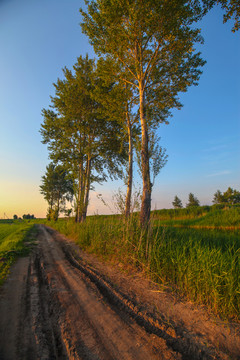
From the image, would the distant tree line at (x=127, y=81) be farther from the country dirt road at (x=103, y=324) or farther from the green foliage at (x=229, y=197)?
the green foliage at (x=229, y=197)

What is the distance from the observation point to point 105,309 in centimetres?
239

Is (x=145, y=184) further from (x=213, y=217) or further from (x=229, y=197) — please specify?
(x=229, y=197)

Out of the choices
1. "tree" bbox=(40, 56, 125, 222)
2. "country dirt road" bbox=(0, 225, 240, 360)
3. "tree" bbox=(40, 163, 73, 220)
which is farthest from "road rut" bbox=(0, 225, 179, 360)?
"tree" bbox=(40, 163, 73, 220)

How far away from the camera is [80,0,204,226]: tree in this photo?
6539mm

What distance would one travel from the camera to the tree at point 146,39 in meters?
6.54

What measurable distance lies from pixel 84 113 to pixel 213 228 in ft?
47.2

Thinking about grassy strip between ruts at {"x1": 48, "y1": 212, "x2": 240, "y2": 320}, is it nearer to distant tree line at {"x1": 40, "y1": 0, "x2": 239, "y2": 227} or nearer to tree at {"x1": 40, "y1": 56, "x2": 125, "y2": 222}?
distant tree line at {"x1": 40, "y1": 0, "x2": 239, "y2": 227}

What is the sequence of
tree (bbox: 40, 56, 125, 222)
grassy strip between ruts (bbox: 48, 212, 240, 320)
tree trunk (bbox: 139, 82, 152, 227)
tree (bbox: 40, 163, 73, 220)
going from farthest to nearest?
1. tree (bbox: 40, 163, 73, 220)
2. tree (bbox: 40, 56, 125, 222)
3. tree trunk (bbox: 139, 82, 152, 227)
4. grassy strip between ruts (bbox: 48, 212, 240, 320)

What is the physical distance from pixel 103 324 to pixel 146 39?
35.9 ft

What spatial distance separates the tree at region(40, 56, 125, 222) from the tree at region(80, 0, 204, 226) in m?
5.82

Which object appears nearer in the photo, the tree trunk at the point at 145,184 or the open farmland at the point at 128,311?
the open farmland at the point at 128,311

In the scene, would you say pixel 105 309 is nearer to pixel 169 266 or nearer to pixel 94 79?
pixel 169 266

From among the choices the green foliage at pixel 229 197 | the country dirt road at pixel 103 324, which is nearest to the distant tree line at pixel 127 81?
the country dirt road at pixel 103 324

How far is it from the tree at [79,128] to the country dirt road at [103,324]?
36.2ft
